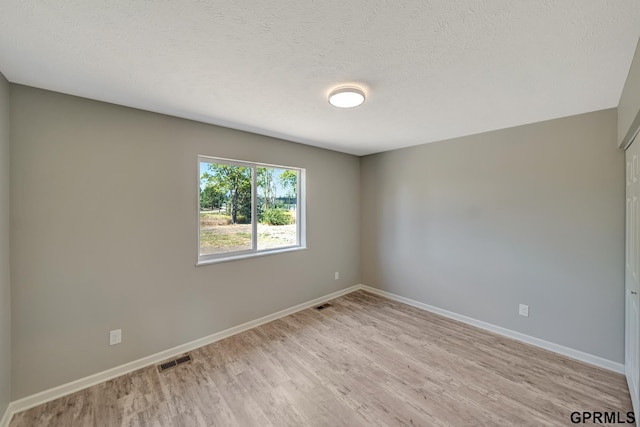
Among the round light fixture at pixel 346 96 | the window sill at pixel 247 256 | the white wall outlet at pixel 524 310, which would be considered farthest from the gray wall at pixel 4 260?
the white wall outlet at pixel 524 310

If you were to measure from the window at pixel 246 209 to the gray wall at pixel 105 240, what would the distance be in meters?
0.16

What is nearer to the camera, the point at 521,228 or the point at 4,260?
the point at 4,260

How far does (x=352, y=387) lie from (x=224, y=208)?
7.27 ft

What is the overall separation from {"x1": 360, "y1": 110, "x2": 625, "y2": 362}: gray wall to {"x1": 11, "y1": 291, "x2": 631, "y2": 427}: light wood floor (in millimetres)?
438

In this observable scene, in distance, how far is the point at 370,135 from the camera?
316cm

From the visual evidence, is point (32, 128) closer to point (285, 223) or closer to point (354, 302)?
point (285, 223)

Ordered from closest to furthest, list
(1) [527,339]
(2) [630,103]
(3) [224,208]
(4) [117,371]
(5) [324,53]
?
(5) [324,53] → (2) [630,103] → (4) [117,371] → (1) [527,339] → (3) [224,208]

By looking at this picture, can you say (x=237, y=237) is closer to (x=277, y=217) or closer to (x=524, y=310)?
(x=277, y=217)

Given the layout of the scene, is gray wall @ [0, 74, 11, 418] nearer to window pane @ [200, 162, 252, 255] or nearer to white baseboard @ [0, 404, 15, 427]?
white baseboard @ [0, 404, 15, 427]

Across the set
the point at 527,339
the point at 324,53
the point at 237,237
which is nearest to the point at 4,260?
the point at 237,237

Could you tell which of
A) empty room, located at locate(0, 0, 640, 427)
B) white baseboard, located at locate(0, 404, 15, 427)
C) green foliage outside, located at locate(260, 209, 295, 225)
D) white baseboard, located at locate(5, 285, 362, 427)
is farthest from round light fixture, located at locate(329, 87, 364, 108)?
white baseboard, located at locate(0, 404, 15, 427)

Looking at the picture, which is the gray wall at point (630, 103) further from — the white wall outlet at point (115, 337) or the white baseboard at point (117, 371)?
the white wall outlet at point (115, 337)

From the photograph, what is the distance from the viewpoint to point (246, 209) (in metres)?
3.16

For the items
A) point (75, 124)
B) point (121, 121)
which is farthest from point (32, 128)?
point (121, 121)
